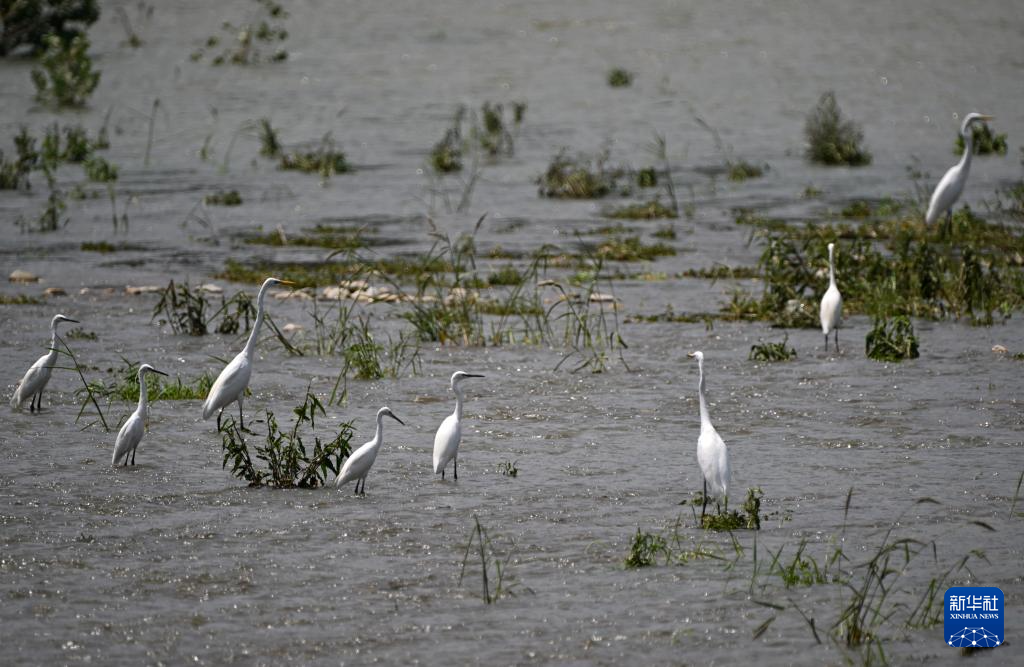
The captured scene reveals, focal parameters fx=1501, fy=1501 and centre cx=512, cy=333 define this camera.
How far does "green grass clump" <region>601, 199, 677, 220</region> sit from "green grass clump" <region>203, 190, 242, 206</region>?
5.63 meters

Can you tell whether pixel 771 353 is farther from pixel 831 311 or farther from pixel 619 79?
pixel 619 79

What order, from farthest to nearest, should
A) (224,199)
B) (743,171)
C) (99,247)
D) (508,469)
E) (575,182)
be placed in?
(743,171) → (575,182) → (224,199) → (99,247) → (508,469)

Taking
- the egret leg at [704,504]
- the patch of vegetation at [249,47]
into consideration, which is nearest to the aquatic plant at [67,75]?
the patch of vegetation at [249,47]

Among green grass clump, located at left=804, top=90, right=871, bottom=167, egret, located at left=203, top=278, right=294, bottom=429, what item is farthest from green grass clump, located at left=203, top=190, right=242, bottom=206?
egret, located at left=203, top=278, right=294, bottom=429

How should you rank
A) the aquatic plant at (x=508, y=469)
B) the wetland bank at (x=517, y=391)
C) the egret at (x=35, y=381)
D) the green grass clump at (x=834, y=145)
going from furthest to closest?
the green grass clump at (x=834, y=145)
the egret at (x=35, y=381)
the aquatic plant at (x=508, y=469)
the wetland bank at (x=517, y=391)

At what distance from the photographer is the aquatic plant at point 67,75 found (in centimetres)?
3197

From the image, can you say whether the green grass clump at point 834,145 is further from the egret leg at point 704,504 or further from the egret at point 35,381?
the egret leg at point 704,504

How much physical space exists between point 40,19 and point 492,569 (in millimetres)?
32713

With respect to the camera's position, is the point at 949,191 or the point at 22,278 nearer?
the point at 22,278

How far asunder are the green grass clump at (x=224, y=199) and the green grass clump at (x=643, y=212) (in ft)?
18.5

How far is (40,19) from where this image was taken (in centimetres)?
3712

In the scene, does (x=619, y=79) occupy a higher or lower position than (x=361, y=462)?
higher

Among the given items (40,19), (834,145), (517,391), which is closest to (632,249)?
(517,391)

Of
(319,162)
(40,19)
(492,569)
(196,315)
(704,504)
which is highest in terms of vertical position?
(40,19)
